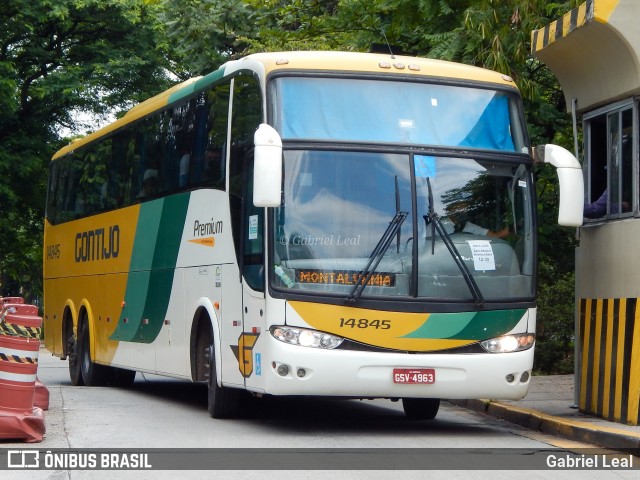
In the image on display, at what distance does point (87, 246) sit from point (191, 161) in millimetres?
5568

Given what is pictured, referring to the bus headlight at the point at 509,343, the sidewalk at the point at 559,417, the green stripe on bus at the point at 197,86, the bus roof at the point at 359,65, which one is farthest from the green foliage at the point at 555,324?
the bus headlight at the point at 509,343

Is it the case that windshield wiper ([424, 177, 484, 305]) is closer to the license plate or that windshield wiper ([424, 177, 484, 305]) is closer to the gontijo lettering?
the license plate

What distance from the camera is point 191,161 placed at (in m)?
14.4

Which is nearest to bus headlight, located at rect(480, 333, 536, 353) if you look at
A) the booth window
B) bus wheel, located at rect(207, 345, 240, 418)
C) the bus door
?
the booth window

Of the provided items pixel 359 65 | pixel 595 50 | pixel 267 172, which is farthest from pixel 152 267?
pixel 595 50

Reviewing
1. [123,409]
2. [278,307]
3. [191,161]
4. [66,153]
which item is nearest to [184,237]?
[191,161]

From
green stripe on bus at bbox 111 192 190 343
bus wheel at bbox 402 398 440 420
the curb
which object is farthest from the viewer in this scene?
green stripe on bus at bbox 111 192 190 343

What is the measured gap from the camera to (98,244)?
18.8m

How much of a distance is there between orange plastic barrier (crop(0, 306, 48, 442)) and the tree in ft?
70.8

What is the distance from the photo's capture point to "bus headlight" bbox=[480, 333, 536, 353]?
11523 mm

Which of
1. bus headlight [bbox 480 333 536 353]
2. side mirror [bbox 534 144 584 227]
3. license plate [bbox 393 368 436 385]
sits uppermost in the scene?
side mirror [bbox 534 144 584 227]

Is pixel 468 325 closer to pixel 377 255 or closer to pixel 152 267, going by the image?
pixel 377 255

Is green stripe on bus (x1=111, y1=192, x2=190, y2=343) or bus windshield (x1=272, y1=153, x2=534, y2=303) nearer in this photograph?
bus windshield (x1=272, y1=153, x2=534, y2=303)
